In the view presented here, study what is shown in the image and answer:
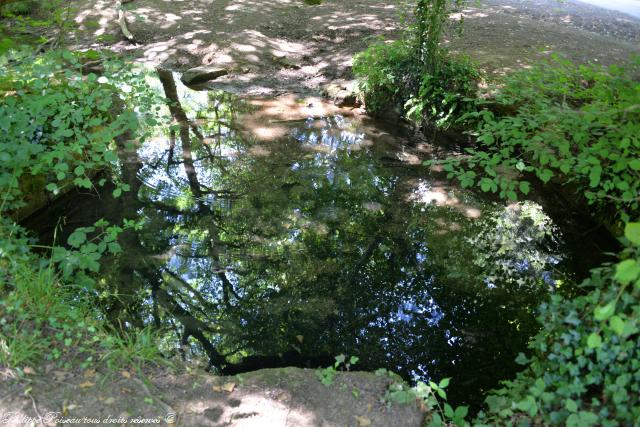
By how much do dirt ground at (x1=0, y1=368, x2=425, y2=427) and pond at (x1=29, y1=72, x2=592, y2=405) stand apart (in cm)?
56

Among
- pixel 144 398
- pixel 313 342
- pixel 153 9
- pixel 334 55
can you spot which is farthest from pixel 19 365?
pixel 153 9

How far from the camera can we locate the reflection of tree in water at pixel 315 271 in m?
3.70

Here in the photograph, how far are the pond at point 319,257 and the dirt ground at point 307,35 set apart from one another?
7.86 ft

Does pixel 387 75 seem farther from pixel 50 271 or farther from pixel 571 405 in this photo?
pixel 571 405

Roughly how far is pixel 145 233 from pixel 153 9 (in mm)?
7943

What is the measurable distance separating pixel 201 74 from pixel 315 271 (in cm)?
527

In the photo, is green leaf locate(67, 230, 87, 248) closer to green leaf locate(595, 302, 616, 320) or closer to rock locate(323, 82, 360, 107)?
green leaf locate(595, 302, 616, 320)

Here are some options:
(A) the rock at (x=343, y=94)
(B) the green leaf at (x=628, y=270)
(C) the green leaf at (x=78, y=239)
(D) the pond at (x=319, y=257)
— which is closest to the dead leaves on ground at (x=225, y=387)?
(D) the pond at (x=319, y=257)

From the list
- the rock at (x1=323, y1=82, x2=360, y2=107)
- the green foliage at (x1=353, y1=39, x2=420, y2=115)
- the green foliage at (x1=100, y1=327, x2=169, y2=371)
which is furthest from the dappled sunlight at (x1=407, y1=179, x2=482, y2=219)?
the green foliage at (x1=100, y1=327, x2=169, y2=371)

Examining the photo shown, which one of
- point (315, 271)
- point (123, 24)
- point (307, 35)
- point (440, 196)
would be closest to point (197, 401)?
point (315, 271)

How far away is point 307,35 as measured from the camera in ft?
33.2

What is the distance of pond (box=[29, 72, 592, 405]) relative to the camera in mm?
3711

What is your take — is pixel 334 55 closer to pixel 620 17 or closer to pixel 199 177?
pixel 199 177

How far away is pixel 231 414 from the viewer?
276 centimetres
